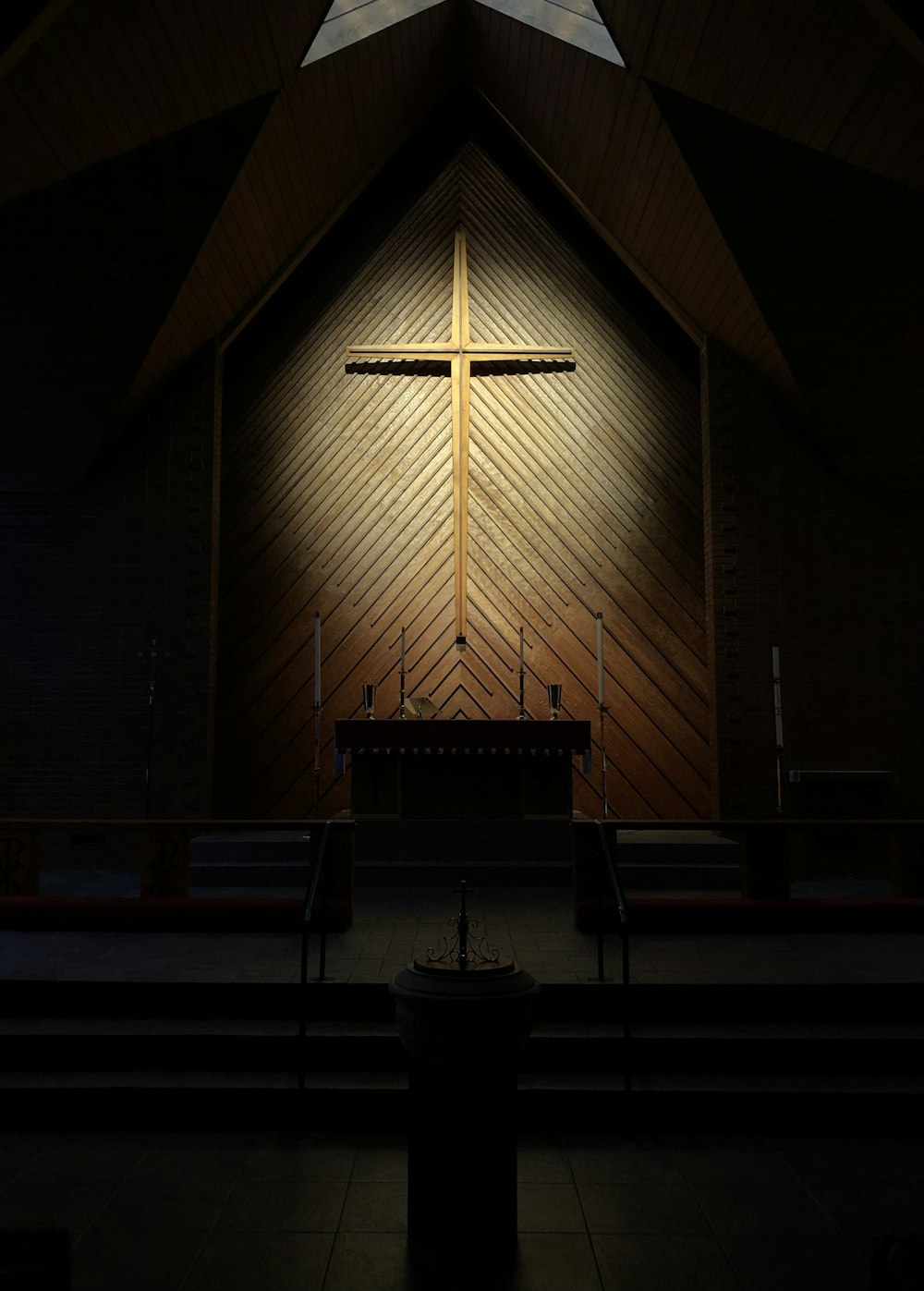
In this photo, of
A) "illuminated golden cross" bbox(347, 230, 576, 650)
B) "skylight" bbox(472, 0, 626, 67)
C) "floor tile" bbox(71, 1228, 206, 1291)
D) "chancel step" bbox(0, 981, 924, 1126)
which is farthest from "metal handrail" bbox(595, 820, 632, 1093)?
"skylight" bbox(472, 0, 626, 67)

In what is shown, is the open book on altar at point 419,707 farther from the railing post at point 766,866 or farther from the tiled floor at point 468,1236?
the tiled floor at point 468,1236

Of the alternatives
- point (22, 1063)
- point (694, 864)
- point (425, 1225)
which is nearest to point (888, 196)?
point (694, 864)

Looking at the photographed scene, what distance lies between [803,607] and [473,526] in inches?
121

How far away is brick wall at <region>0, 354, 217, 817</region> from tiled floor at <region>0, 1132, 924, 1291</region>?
4.78 m

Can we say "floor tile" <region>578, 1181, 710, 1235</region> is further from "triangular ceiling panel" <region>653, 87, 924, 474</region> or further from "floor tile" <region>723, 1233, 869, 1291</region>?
"triangular ceiling panel" <region>653, 87, 924, 474</region>

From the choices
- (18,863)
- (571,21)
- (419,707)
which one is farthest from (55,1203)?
(571,21)

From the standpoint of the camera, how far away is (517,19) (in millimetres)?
7824

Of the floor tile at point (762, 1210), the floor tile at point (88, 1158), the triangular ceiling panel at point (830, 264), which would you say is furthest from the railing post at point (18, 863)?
the triangular ceiling panel at point (830, 264)

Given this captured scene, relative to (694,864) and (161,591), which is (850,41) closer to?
(694,864)

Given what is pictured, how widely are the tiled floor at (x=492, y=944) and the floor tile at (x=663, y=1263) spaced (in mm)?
1540

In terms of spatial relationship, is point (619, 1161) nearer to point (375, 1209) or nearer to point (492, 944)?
point (375, 1209)

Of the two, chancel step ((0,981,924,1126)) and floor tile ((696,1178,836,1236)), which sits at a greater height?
chancel step ((0,981,924,1126))

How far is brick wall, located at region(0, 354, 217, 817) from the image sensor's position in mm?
8117

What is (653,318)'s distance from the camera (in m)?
9.44
